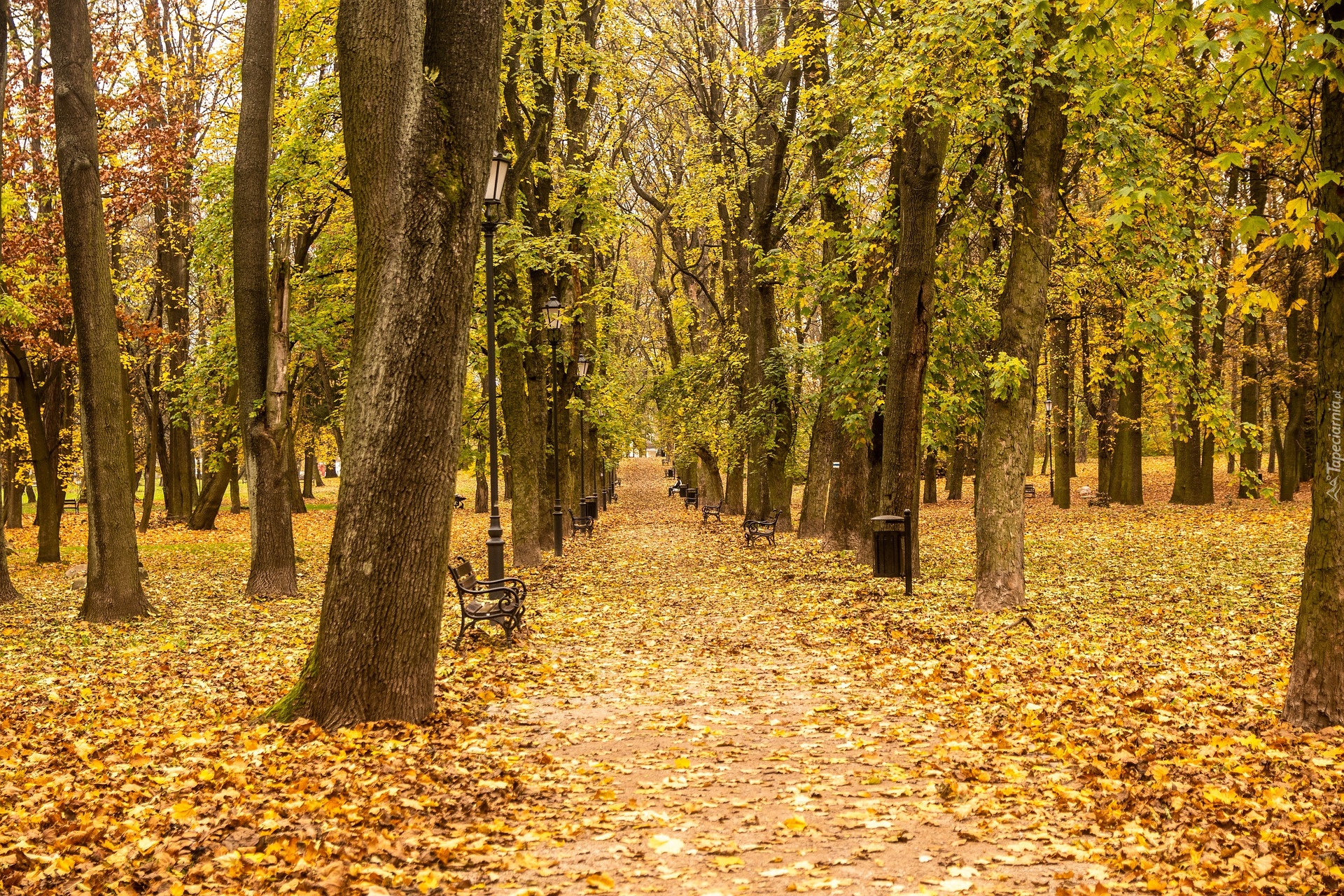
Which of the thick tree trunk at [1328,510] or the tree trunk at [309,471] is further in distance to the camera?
the tree trunk at [309,471]

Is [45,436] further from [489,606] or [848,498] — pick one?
[848,498]

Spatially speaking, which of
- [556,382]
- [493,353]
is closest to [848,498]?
[556,382]

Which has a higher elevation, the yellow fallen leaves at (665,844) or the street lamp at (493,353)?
the street lamp at (493,353)

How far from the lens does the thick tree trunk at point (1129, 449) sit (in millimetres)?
24578

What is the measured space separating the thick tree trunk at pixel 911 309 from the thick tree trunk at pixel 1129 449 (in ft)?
40.6

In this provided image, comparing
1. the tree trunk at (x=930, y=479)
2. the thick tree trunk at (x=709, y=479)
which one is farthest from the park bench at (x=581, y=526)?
the tree trunk at (x=930, y=479)

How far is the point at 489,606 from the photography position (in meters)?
10.9

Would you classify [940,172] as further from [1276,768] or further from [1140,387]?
[1140,387]

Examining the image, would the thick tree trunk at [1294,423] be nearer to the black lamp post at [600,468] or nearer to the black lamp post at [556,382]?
the black lamp post at [556,382]

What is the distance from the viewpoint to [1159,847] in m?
4.41

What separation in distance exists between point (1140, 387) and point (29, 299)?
1018 inches

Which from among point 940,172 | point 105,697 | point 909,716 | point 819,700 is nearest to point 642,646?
point 819,700

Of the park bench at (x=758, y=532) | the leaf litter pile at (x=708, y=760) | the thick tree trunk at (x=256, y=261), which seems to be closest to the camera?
the leaf litter pile at (x=708, y=760)

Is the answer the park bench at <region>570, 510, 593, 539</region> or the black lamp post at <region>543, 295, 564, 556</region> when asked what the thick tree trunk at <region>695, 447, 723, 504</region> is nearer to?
the park bench at <region>570, 510, 593, 539</region>
